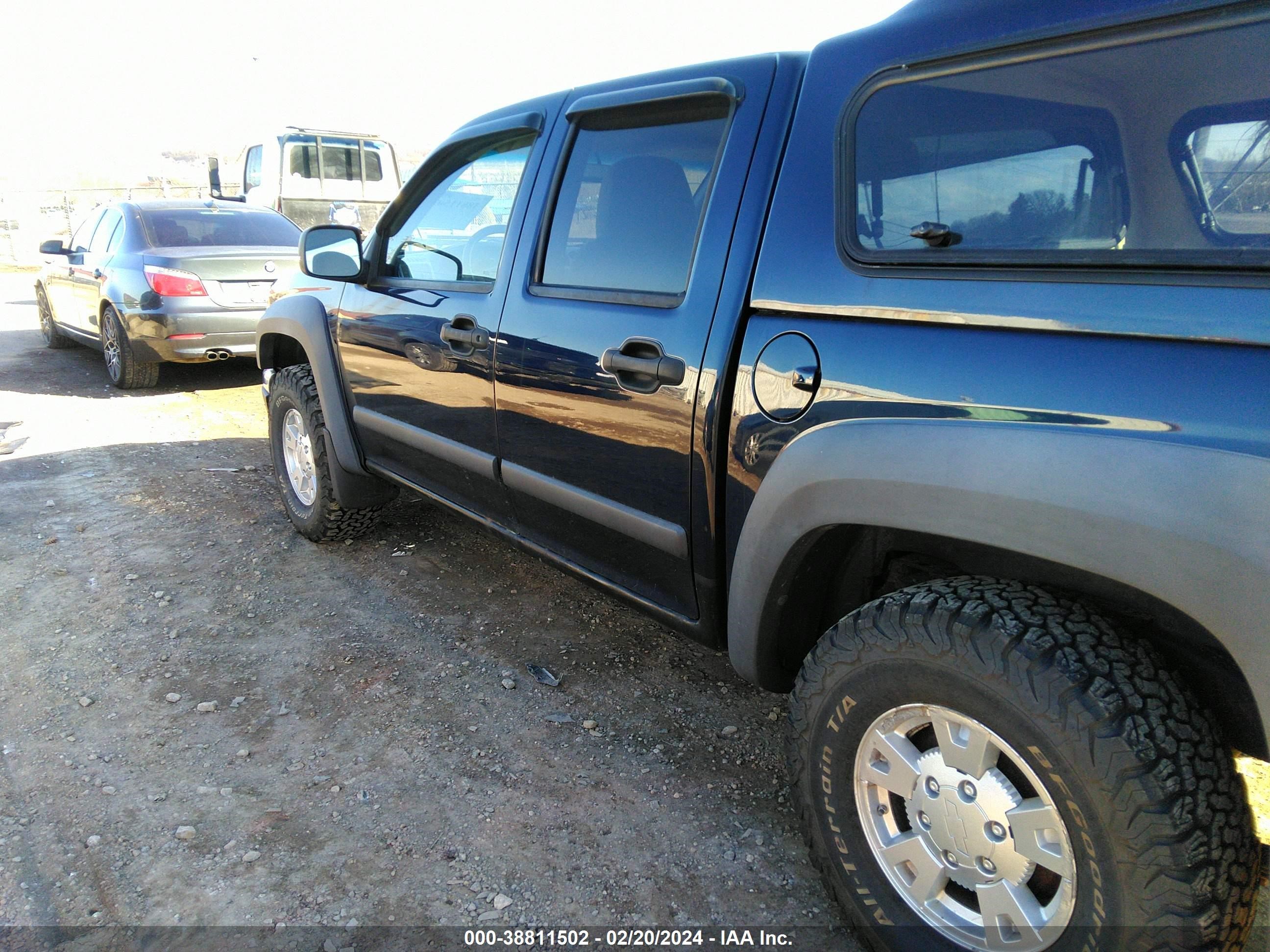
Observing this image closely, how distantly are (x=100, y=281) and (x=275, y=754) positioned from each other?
6.67 meters

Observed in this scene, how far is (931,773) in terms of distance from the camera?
173cm

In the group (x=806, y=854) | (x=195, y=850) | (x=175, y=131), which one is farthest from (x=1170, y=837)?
(x=175, y=131)

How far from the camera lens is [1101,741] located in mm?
1434

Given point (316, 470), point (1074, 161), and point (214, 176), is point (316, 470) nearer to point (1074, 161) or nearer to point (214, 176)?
point (1074, 161)

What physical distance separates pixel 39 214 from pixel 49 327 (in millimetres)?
17082

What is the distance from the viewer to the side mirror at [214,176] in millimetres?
12930

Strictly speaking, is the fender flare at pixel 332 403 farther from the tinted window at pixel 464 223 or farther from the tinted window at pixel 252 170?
the tinted window at pixel 252 170

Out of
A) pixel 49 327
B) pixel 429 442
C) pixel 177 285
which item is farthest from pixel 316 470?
pixel 49 327

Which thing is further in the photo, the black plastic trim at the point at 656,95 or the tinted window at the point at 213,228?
the tinted window at the point at 213,228

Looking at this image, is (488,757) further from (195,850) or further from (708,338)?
(708,338)

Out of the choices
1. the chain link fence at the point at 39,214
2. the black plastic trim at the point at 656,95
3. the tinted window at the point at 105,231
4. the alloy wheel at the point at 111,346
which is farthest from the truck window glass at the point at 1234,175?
the chain link fence at the point at 39,214

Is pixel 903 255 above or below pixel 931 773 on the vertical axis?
above

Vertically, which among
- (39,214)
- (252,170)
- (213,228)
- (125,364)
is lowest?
(125,364)

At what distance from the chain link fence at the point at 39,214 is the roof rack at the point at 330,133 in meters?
8.54
